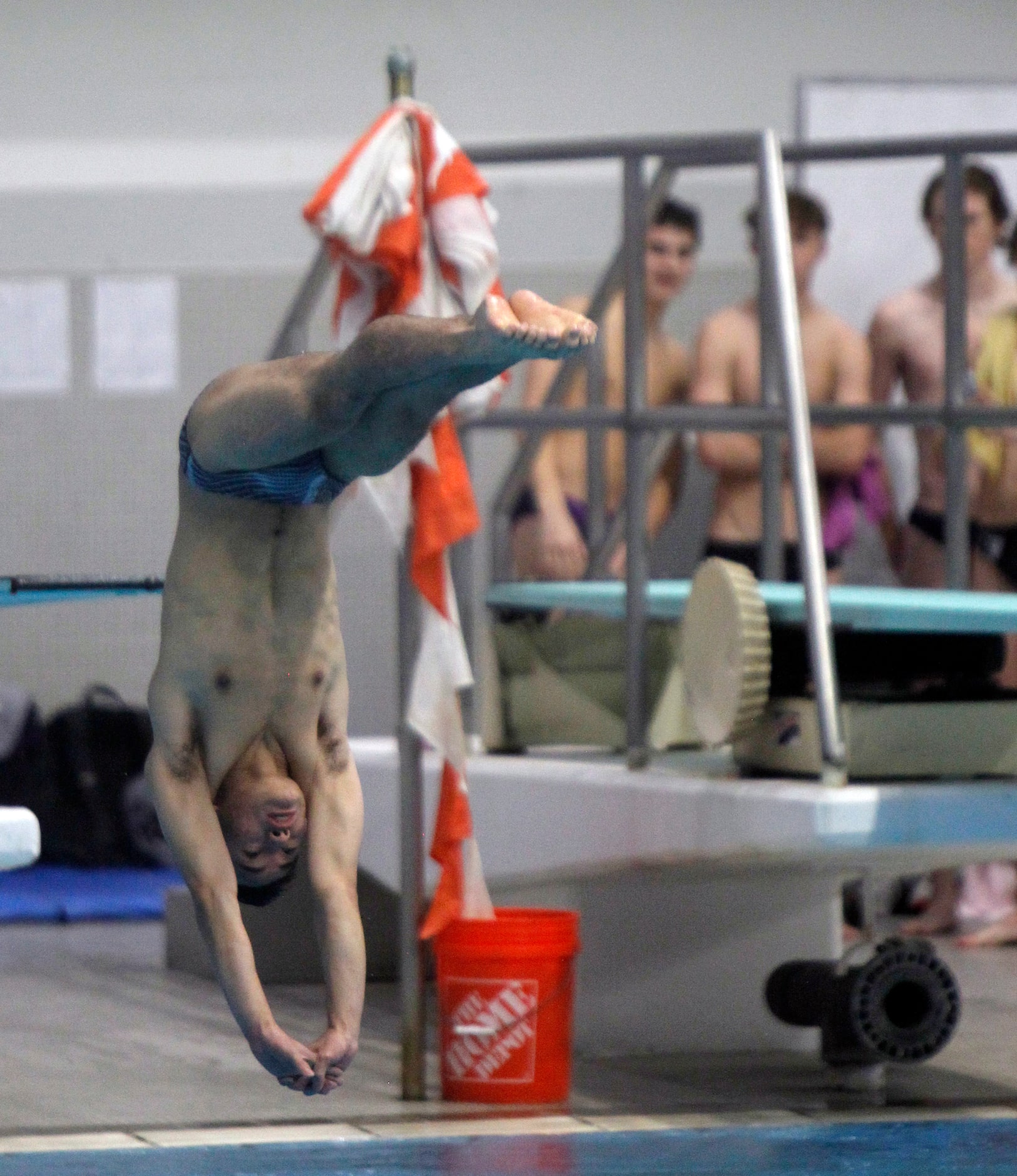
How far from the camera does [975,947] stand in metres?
6.96

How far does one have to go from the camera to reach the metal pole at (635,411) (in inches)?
195

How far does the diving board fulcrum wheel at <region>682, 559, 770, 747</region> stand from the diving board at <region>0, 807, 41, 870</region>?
4.81ft

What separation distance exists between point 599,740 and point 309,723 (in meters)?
2.31

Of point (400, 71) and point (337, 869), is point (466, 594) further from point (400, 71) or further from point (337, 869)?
point (337, 869)

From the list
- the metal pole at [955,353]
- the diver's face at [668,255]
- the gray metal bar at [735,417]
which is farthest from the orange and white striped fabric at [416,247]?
the diver's face at [668,255]

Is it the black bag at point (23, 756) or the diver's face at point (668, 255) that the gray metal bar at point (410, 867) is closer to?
the diver's face at point (668, 255)

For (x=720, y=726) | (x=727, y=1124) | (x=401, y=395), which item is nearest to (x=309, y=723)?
(x=401, y=395)

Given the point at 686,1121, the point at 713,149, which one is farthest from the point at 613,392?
the point at 686,1121

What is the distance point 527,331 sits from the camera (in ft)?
8.59

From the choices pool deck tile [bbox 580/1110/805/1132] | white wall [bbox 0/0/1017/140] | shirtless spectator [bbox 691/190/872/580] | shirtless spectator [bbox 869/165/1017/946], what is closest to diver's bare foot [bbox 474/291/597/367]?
pool deck tile [bbox 580/1110/805/1132]

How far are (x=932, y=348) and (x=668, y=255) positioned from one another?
2.61 ft

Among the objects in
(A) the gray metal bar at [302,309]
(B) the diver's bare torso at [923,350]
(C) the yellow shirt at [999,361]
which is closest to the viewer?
(A) the gray metal bar at [302,309]

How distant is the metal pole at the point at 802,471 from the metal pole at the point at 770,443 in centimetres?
10

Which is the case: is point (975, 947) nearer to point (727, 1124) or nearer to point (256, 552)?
point (727, 1124)
